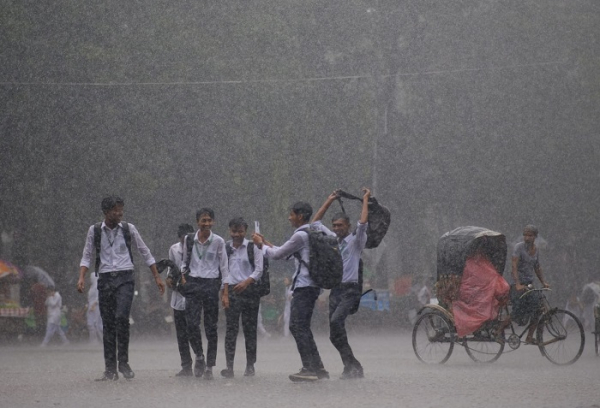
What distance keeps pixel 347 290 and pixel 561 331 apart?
407cm

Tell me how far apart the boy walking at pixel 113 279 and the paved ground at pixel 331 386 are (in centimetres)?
28

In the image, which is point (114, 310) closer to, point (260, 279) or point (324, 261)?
point (260, 279)

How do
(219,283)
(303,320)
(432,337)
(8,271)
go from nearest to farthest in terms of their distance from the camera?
(303,320), (219,283), (432,337), (8,271)

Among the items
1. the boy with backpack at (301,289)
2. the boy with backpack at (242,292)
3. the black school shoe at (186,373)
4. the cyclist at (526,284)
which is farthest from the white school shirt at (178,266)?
the cyclist at (526,284)

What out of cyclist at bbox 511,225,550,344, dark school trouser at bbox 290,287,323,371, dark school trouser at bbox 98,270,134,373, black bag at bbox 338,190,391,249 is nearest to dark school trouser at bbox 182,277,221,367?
dark school trouser at bbox 98,270,134,373

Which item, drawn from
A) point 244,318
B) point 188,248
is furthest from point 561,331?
point 188,248

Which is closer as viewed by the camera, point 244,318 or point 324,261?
point 324,261

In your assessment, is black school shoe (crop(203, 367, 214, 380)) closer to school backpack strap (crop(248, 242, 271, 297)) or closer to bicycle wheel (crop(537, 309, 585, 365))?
school backpack strap (crop(248, 242, 271, 297))

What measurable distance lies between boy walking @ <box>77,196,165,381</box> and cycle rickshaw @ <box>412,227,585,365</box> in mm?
4689

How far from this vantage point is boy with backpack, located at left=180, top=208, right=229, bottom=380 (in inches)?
452

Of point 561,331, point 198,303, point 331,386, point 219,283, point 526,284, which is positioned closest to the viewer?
point 331,386

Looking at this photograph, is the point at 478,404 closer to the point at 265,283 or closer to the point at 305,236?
the point at 305,236

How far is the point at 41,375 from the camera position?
501 inches

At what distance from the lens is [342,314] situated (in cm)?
1125
